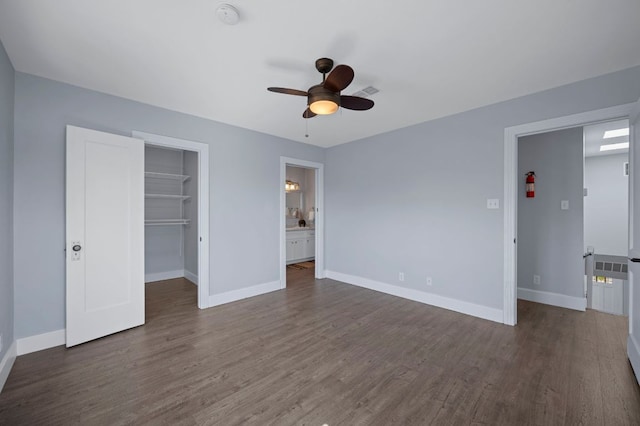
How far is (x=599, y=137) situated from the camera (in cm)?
426

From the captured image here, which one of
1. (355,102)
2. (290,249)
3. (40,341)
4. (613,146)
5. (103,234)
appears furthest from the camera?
(290,249)

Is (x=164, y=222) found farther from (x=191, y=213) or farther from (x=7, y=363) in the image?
A: (x=7, y=363)

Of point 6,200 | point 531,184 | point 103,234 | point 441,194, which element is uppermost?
point 531,184

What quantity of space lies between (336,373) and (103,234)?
109 inches

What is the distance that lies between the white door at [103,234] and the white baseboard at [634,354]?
15.5 feet

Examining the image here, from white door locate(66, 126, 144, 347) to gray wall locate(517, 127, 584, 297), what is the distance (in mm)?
5331

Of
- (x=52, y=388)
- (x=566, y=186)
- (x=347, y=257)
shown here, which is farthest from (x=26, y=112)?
(x=566, y=186)

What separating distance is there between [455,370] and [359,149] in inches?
141

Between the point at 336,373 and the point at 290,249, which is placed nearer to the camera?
the point at 336,373

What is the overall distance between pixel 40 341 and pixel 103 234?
3.70 feet

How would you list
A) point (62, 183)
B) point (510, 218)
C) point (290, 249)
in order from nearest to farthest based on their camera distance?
point (62, 183)
point (510, 218)
point (290, 249)

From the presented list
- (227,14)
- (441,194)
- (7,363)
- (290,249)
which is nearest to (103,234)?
(7,363)

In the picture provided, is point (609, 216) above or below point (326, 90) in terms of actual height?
below

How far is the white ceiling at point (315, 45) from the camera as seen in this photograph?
5.68 ft
